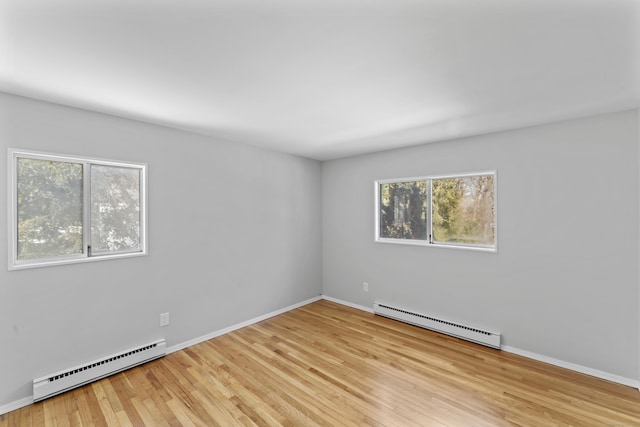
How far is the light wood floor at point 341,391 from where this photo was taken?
6.51 ft

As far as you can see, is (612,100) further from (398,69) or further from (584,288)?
(398,69)

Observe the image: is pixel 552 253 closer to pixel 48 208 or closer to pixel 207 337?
pixel 207 337

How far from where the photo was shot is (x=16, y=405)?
2.08 metres

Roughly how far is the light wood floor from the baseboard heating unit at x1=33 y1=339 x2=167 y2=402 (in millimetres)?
60

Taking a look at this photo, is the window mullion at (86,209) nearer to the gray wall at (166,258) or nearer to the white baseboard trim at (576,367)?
the gray wall at (166,258)

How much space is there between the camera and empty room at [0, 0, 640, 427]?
1.44 meters

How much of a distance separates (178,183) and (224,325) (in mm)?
1795

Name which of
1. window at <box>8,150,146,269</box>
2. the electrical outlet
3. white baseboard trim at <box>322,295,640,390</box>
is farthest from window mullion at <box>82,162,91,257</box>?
white baseboard trim at <box>322,295,640,390</box>

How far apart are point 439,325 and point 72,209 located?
4.03 m

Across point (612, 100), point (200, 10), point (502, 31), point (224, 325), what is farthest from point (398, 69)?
point (224, 325)

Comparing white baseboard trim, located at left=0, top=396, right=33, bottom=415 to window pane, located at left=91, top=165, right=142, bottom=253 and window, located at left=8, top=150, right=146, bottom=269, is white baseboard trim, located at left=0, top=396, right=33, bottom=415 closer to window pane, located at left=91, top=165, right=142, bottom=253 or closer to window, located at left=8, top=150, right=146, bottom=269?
window, located at left=8, top=150, right=146, bottom=269

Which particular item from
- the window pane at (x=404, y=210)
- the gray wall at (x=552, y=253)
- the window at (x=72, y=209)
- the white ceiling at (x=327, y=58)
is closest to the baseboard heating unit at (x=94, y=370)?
the window at (x=72, y=209)

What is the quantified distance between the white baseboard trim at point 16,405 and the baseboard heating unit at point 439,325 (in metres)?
3.58

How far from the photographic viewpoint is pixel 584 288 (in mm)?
2555
